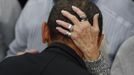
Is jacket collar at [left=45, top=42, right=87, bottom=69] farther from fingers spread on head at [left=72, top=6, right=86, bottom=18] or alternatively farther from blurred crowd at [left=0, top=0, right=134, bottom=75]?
blurred crowd at [left=0, top=0, right=134, bottom=75]

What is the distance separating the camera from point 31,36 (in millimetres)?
2324

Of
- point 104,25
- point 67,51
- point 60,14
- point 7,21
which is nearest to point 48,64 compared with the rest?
A: point 67,51

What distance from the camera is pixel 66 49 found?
5.19 ft

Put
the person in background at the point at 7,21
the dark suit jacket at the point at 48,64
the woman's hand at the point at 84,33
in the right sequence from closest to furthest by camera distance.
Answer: the dark suit jacket at the point at 48,64, the woman's hand at the point at 84,33, the person in background at the point at 7,21

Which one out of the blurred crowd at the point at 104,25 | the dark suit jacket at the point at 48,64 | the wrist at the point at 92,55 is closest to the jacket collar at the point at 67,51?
the dark suit jacket at the point at 48,64

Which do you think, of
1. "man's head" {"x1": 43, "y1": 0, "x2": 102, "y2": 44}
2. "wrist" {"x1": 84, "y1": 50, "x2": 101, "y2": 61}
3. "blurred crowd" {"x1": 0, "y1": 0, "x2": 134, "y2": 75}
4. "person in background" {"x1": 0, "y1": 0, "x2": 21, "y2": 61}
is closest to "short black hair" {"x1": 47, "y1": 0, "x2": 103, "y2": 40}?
"man's head" {"x1": 43, "y1": 0, "x2": 102, "y2": 44}

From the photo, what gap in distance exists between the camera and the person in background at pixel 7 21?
8.30 ft

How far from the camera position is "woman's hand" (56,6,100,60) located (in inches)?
65.1

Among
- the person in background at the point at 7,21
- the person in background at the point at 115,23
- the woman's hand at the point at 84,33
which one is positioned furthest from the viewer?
the person in background at the point at 7,21

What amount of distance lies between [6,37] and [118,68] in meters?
0.70

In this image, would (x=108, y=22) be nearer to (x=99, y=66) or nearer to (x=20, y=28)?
(x=20, y=28)

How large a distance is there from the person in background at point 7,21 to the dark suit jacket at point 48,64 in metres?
0.97

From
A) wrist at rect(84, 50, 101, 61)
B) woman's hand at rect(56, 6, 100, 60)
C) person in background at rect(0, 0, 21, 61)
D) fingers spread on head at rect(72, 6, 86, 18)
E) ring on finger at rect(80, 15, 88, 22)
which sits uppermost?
fingers spread on head at rect(72, 6, 86, 18)

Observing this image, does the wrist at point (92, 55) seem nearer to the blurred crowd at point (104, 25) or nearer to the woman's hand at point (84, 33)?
the woman's hand at point (84, 33)
